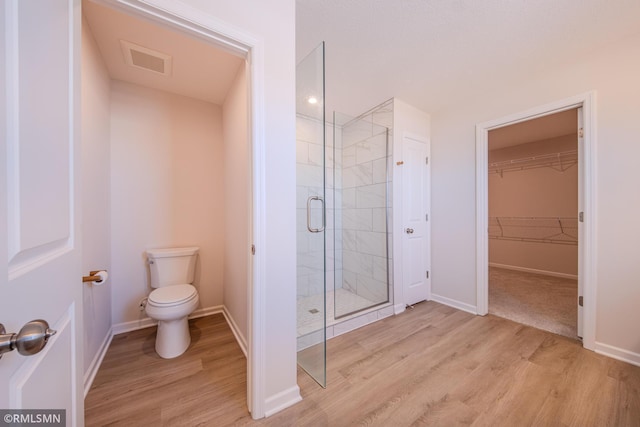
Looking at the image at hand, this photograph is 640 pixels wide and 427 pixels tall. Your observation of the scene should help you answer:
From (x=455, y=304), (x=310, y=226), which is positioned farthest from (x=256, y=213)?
(x=455, y=304)

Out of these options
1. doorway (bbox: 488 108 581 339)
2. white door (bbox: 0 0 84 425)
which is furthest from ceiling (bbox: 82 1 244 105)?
doorway (bbox: 488 108 581 339)

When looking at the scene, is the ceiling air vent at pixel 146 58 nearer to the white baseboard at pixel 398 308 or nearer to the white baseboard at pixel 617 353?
the white baseboard at pixel 398 308

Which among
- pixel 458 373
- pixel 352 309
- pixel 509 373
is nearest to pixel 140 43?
pixel 352 309

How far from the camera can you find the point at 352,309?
2531mm

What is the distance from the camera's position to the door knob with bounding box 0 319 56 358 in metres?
0.39

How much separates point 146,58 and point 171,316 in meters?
2.04

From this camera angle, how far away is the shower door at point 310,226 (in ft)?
5.20

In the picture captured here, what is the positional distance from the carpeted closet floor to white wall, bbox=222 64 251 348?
274 cm

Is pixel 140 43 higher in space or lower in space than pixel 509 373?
higher

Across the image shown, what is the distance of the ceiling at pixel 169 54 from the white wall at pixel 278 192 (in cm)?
34

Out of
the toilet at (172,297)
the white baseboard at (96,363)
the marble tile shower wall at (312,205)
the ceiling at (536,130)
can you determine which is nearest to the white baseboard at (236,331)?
the toilet at (172,297)

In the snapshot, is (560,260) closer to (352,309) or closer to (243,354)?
(352,309)

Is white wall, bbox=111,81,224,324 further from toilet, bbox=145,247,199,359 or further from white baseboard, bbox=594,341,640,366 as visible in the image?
white baseboard, bbox=594,341,640,366

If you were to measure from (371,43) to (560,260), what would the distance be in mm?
4850
